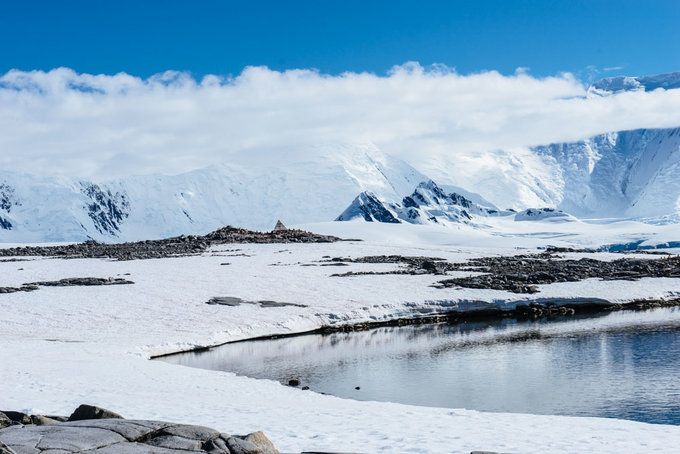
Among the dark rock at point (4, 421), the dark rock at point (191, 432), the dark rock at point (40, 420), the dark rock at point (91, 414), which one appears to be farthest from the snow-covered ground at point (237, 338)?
the dark rock at point (4, 421)

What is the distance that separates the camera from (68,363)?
20.2 metres

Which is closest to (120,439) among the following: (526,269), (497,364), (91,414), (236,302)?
(91,414)

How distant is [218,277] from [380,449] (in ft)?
98.8

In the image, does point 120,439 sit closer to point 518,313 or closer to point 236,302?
point 236,302

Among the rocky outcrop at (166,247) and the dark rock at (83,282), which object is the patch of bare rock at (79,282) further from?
the rocky outcrop at (166,247)

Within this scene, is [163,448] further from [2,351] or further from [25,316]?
[25,316]

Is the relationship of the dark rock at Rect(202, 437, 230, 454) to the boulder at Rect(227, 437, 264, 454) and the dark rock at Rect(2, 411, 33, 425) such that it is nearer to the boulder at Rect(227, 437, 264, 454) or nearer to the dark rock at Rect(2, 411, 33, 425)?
the boulder at Rect(227, 437, 264, 454)

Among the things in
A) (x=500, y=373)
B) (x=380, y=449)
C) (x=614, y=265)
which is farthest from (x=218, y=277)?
(x=380, y=449)

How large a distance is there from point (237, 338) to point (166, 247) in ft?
114

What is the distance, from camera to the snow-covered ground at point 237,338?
1330cm

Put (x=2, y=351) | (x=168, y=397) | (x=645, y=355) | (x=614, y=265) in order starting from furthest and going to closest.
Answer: (x=614, y=265), (x=645, y=355), (x=2, y=351), (x=168, y=397)

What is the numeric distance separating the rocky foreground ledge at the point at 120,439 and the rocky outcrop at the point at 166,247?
4371 cm

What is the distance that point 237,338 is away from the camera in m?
28.2

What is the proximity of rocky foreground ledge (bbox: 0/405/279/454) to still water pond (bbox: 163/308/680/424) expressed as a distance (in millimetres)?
8665
